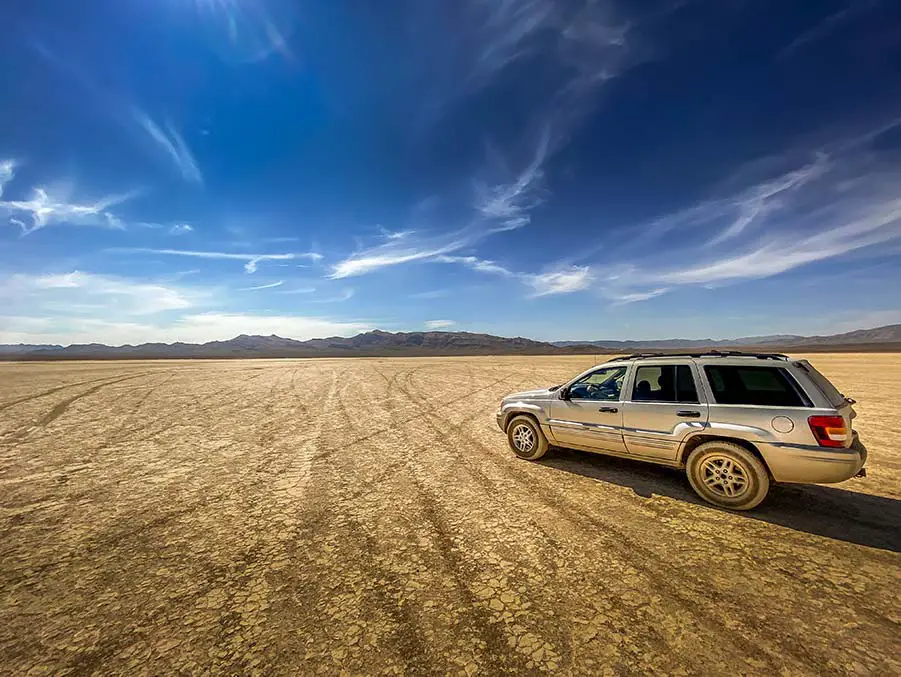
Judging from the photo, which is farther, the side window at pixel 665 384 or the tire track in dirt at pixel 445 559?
the side window at pixel 665 384

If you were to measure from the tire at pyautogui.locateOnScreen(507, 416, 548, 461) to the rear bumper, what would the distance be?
10.3ft

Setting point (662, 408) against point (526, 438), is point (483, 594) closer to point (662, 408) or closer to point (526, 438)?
point (662, 408)

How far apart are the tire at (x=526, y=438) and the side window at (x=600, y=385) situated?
3.06 ft

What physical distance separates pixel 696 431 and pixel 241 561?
5.67 meters

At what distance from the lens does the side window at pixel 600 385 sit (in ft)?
20.6

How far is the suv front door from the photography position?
19.6 ft

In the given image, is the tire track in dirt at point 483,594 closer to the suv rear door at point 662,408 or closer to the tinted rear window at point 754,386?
the suv rear door at point 662,408

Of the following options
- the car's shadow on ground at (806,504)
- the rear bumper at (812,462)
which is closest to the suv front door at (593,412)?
the car's shadow on ground at (806,504)

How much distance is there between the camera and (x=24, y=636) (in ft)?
9.86

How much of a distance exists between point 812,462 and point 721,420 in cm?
93

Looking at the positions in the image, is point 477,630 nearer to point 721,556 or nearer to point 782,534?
point 721,556

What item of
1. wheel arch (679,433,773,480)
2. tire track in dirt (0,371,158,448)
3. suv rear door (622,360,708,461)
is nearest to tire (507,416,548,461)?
suv rear door (622,360,708,461)

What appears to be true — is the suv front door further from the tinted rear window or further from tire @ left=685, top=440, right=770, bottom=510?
the tinted rear window

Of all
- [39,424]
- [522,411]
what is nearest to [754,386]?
[522,411]
